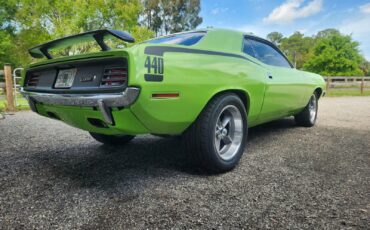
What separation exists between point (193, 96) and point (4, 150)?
2528 mm

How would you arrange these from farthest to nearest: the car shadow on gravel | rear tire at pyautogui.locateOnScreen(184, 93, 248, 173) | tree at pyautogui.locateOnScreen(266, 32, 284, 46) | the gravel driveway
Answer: tree at pyautogui.locateOnScreen(266, 32, 284, 46)
the car shadow on gravel
rear tire at pyautogui.locateOnScreen(184, 93, 248, 173)
the gravel driveway

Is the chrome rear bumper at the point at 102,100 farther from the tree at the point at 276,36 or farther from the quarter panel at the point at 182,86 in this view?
the tree at the point at 276,36

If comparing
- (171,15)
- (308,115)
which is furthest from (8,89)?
(171,15)

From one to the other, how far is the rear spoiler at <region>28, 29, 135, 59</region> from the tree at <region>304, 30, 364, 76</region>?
35.9 m

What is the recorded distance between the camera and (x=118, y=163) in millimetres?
2740

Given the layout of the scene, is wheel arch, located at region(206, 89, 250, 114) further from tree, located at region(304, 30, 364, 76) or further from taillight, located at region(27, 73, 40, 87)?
tree, located at region(304, 30, 364, 76)

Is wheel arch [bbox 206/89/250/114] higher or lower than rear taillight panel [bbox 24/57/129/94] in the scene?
lower

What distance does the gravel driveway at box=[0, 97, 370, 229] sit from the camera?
5.43 feet

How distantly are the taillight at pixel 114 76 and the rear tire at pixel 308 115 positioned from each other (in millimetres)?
3574

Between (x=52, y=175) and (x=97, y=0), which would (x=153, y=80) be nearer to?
(x=52, y=175)

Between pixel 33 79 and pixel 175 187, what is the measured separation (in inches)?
69.0

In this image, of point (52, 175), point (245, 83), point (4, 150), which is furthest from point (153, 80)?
point (4, 150)

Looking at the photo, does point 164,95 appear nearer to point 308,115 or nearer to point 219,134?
point 219,134

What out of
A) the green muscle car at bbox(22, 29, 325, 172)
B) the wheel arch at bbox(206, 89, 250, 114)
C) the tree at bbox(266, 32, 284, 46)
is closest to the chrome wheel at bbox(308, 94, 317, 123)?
the green muscle car at bbox(22, 29, 325, 172)
